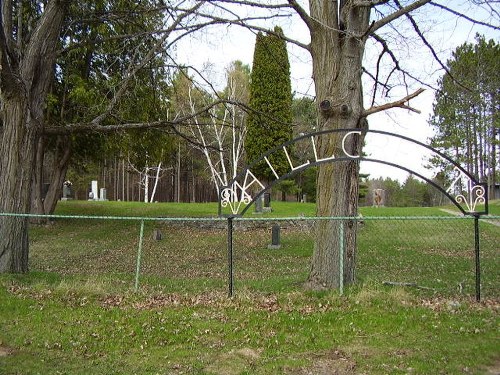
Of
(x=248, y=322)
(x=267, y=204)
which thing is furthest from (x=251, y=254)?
(x=267, y=204)

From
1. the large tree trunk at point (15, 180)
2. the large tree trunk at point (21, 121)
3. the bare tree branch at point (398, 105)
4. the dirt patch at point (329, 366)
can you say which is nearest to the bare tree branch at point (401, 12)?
the bare tree branch at point (398, 105)

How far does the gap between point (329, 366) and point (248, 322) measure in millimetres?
1614

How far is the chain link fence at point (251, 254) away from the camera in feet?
31.2

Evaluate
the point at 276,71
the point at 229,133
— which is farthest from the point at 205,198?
the point at 276,71

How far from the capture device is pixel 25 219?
10.0 m

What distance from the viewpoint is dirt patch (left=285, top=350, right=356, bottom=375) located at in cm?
511

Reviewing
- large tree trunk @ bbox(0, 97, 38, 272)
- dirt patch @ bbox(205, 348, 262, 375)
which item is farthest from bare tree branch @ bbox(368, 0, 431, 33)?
large tree trunk @ bbox(0, 97, 38, 272)

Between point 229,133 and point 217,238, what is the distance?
24842 millimetres

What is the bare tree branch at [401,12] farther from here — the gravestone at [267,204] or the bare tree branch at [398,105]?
the gravestone at [267,204]

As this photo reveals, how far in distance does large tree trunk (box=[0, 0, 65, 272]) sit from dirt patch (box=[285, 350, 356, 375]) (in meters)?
6.83

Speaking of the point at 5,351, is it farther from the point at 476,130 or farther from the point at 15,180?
the point at 476,130

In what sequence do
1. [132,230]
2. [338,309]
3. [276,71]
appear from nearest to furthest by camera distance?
[338,309], [132,230], [276,71]

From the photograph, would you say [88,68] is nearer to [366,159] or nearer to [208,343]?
[366,159]

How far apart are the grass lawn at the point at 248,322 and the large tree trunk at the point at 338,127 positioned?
1.95 ft
